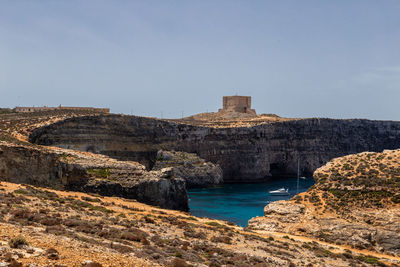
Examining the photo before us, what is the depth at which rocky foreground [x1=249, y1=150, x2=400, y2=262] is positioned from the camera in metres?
36.2

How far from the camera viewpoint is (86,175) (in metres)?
38.8

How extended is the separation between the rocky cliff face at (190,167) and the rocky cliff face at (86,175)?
39188 mm

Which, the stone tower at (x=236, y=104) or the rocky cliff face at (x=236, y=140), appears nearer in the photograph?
the rocky cliff face at (x=236, y=140)

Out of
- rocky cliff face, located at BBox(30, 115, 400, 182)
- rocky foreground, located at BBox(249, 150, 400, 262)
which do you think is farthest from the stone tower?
rocky foreground, located at BBox(249, 150, 400, 262)

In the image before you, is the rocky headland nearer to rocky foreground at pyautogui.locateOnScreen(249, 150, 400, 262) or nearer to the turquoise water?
rocky foreground at pyautogui.locateOnScreen(249, 150, 400, 262)

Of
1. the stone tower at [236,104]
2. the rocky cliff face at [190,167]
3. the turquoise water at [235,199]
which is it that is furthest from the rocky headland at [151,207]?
the stone tower at [236,104]

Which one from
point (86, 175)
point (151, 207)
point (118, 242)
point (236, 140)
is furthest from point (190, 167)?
point (118, 242)

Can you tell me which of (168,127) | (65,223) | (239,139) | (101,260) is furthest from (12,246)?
(239,139)

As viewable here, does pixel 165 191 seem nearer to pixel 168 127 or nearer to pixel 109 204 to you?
pixel 109 204

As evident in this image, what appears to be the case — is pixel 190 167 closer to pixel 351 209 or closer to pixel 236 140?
pixel 236 140

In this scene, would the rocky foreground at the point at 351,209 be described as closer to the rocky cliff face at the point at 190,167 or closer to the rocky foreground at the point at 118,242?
the rocky foreground at the point at 118,242

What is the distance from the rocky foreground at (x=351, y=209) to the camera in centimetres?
3622

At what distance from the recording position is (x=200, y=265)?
17.5 meters

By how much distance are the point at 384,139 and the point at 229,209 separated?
7098cm
